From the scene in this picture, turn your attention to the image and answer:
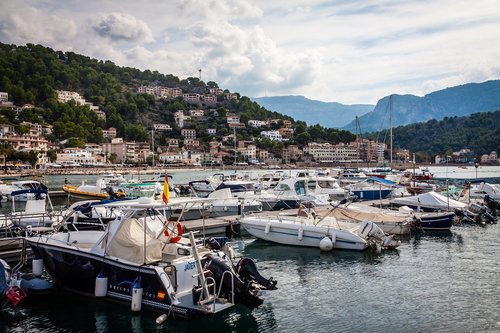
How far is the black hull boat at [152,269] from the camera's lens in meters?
10.9

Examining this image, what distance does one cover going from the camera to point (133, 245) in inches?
465

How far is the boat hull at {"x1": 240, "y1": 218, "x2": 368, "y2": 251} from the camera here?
19.1 m

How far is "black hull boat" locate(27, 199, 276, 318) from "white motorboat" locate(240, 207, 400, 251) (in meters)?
7.03

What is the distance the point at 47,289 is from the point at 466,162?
199964 mm

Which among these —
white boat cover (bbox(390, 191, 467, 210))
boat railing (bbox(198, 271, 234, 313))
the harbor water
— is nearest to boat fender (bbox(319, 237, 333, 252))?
the harbor water

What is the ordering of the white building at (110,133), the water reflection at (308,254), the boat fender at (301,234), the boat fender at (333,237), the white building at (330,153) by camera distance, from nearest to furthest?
the water reflection at (308,254), the boat fender at (333,237), the boat fender at (301,234), the white building at (110,133), the white building at (330,153)

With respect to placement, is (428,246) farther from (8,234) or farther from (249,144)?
(249,144)

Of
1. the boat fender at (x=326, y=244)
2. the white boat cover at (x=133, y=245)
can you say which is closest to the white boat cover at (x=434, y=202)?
the boat fender at (x=326, y=244)

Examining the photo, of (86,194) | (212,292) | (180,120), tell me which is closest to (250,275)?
(212,292)

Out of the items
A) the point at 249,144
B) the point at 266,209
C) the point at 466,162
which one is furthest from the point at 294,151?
the point at 266,209

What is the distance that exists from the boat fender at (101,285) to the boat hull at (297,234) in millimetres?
9930

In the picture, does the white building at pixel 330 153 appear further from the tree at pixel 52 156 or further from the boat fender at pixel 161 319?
the boat fender at pixel 161 319

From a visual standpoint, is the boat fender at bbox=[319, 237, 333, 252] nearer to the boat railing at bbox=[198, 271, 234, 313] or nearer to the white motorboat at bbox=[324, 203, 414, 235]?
the white motorboat at bbox=[324, 203, 414, 235]

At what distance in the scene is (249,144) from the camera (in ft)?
586
